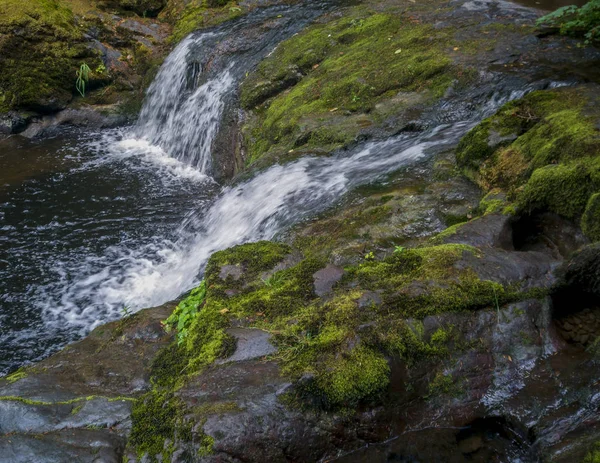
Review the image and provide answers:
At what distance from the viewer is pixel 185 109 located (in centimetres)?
1220

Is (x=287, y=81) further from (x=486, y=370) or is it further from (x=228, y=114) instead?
(x=486, y=370)

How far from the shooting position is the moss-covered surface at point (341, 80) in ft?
27.1

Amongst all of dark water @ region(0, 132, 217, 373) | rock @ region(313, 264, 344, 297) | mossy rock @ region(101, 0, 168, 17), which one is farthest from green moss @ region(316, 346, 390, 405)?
mossy rock @ region(101, 0, 168, 17)

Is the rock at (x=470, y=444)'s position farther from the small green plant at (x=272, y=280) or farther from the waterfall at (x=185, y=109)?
the waterfall at (x=185, y=109)

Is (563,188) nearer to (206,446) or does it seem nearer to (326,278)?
(326,278)

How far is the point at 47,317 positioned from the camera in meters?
6.57

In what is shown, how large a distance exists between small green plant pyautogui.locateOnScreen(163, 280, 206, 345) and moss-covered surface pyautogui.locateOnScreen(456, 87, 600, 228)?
2.72 metres

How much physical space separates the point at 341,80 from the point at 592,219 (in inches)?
242

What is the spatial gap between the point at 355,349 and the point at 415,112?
5.42m

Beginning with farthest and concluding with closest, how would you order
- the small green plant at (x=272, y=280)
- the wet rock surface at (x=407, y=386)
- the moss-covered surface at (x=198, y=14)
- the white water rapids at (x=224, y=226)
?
the moss-covered surface at (x=198, y=14), the white water rapids at (x=224, y=226), the small green plant at (x=272, y=280), the wet rock surface at (x=407, y=386)

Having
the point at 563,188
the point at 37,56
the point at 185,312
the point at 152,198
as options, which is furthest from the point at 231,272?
the point at 37,56

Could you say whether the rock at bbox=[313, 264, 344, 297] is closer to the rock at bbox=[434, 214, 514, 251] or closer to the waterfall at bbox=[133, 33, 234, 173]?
the rock at bbox=[434, 214, 514, 251]

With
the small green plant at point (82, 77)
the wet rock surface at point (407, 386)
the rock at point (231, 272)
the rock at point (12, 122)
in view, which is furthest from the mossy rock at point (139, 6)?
the wet rock surface at point (407, 386)

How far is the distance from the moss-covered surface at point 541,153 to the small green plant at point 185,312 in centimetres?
272
